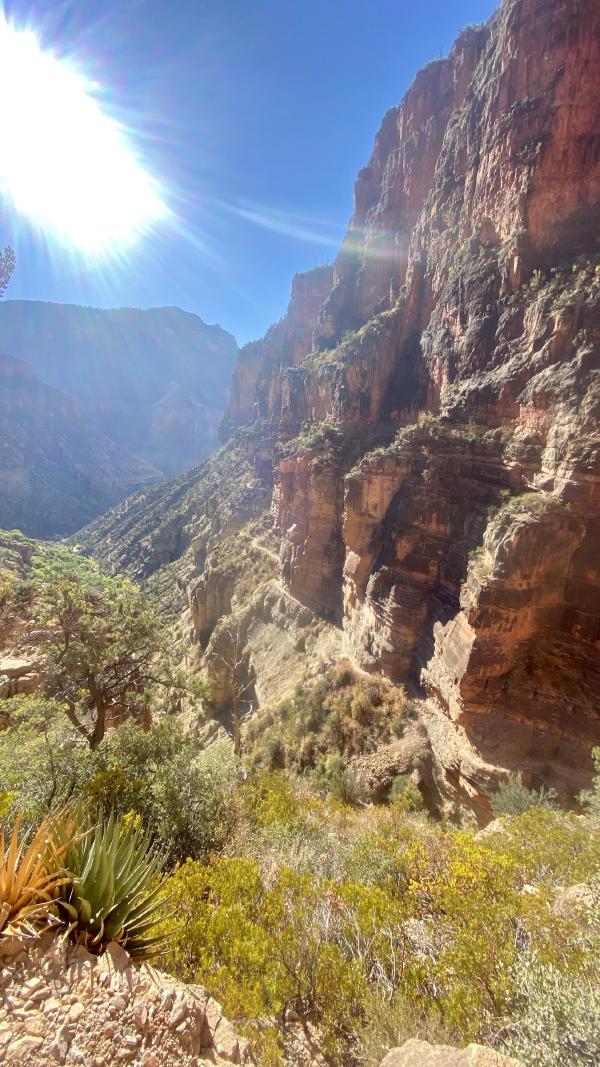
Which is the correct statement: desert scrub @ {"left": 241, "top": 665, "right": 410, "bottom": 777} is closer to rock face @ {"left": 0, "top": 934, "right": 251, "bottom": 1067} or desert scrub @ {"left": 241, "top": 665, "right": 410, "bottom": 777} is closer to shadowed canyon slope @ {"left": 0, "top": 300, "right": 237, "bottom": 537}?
rock face @ {"left": 0, "top": 934, "right": 251, "bottom": 1067}

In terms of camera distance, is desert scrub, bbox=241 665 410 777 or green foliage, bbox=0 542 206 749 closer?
green foliage, bbox=0 542 206 749

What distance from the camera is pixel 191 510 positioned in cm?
6244

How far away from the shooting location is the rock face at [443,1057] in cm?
267

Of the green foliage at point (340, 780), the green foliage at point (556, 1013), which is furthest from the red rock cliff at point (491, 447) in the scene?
the green foliage at point (556, 1013)

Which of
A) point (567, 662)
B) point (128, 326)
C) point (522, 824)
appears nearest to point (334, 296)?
point (567, 662)

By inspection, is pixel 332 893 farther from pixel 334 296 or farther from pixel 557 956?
pixel 334 296

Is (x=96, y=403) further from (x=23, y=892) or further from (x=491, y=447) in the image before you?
(x=23, y=892)

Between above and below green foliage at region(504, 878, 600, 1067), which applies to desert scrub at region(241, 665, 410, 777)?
below

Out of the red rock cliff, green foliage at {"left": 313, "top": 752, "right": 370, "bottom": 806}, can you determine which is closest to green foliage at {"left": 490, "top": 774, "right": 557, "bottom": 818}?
the red rock cliff

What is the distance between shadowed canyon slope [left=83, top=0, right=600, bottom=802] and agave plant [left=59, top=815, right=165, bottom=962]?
37.1 feet

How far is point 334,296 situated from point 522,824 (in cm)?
5851

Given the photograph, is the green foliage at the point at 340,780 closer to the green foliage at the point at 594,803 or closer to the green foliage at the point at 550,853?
the green foliage at the point at 594,803

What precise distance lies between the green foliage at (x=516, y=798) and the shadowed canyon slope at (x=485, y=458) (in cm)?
59

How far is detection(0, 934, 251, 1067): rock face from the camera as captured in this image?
2408 mm
